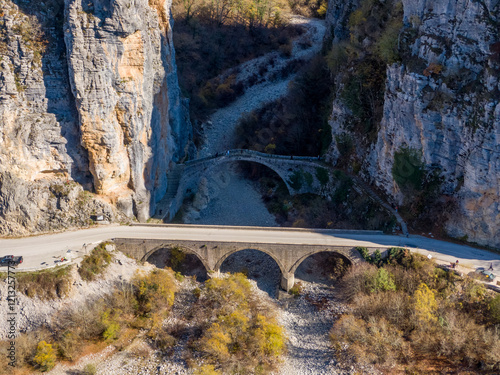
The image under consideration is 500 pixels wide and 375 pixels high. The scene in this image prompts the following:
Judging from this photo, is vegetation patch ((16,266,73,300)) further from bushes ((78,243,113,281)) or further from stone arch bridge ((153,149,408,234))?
Answer: stone arch bridge ((153,149,408,234))

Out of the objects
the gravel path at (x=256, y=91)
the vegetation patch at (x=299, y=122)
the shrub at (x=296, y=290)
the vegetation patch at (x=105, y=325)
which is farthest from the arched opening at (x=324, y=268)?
the gravel path at (x=256, y=91)

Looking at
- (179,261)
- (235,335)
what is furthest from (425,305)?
(179,261)

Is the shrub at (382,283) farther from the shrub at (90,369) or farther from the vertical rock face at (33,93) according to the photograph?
the vertical rock face at (33,93)

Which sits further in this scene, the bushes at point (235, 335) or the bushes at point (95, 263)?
the bushes at point (95, 263)

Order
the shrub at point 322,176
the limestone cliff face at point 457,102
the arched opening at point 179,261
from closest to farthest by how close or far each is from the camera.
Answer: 1. the limestone cliff face at point 457,102
2. the arched opening at point 179,261
3. the shrub at point 322,176

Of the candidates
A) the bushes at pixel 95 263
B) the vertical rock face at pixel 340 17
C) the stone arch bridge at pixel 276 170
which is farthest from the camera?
the vertical rock face at pixel 340 17
